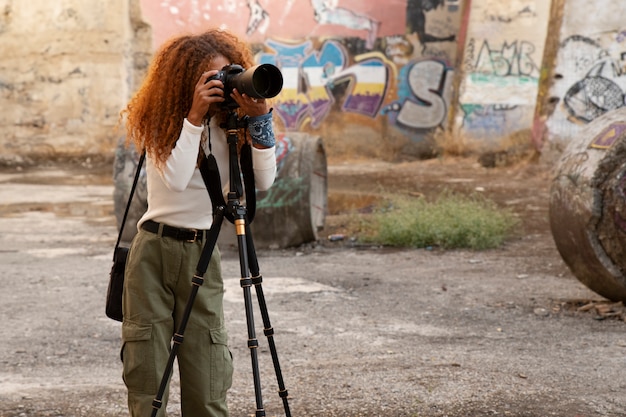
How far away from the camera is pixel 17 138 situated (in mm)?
16484

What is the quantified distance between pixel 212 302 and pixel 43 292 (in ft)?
11.5

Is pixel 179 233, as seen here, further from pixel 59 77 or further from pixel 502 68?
pixel 59 77

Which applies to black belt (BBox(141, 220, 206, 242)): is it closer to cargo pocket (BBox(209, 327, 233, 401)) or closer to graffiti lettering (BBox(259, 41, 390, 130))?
cargo pocket (BBox(209, 327, 233, 401))

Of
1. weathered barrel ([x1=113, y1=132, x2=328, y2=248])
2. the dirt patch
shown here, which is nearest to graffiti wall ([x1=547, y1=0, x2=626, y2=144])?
the dirt patch

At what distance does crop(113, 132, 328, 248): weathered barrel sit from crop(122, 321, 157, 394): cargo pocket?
15.2 ft

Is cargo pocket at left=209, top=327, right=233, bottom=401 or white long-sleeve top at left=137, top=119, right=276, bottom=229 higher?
white long-sleeve top at left=137, top=119, right=276, bottom=229

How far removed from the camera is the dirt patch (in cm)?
374

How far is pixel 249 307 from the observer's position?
241cm

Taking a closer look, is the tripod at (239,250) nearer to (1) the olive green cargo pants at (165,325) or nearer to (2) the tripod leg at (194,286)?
(2) the tripod leg at (194,286)

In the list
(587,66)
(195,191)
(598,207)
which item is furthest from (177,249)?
(587,66)

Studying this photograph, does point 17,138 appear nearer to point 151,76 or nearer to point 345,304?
point 345,304

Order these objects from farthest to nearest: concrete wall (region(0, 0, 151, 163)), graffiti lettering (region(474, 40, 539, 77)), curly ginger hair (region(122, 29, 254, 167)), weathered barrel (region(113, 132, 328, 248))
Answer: concrete wall (region(0, 0, 151, 163)) < graffiti lettering (region(474, 40, 539, 77)) < weathered barrel (region(113, 132, 328, 248)) < curly ginger hair (region(122, 29, 254, 167))

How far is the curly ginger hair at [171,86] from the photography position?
2645 millimetres

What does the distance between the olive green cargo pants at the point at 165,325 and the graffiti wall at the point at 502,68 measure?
45.2 ft
